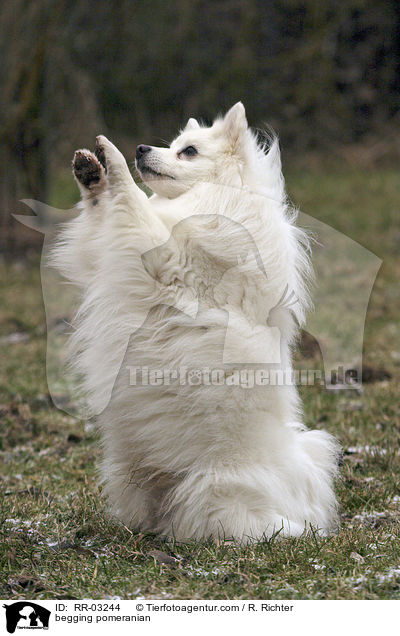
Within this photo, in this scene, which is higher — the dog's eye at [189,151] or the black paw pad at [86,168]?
the dog's eye at [189,151]

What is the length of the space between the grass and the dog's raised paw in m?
1.65

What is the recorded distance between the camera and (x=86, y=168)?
3.67 meters

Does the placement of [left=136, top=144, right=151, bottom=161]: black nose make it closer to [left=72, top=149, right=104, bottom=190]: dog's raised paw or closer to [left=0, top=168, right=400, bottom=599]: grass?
[left=72, top=149, right=104, bottom=190]: dog's raised paw

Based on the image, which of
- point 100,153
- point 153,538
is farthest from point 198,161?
point 153,538

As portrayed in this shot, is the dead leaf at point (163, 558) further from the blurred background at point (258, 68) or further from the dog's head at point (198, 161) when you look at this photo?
the blurred background at point (258, 68)

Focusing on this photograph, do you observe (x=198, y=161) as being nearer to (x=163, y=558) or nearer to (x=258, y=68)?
(x=163, y=558)

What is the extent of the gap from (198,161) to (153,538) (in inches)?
75.8

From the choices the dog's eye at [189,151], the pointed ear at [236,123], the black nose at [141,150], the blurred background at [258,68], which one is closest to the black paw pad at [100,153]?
the black nose at [141,150]

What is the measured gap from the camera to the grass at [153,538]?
10.1ft

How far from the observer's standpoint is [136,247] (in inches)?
143
